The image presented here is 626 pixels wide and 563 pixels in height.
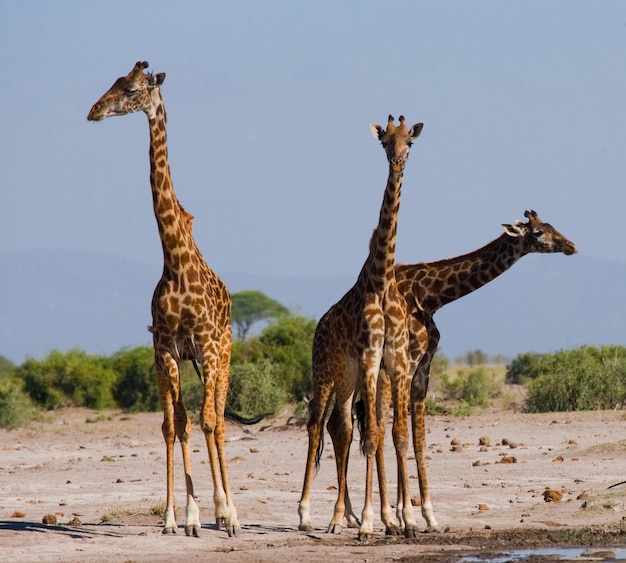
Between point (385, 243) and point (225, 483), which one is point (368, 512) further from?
point (385, 243)

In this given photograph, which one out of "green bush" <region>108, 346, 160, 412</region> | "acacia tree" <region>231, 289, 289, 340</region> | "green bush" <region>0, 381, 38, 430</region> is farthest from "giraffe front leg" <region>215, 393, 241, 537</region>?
"acacia tree" <region>231, 289, 289, 340</region>

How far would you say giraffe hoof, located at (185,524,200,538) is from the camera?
11.0 metres

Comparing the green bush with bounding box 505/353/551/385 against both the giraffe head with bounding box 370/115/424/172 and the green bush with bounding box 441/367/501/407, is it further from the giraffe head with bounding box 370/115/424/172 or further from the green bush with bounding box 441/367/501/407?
the giraffe head with bounding box 370/115/424/172

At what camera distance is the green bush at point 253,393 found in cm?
2252

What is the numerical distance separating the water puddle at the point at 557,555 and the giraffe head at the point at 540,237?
275 centimetres

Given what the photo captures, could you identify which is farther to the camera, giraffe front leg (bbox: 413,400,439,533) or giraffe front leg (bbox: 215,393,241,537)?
giraffe front leg (bbox: 413,400,439,533)

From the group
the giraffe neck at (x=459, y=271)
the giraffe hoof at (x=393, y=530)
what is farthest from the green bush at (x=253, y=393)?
the giraffe hoof at (x=393, y=530)

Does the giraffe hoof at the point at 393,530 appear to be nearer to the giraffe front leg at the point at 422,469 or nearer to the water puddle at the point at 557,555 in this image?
the giraffe front leg at the point at 422,469

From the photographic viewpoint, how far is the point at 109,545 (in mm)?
10484

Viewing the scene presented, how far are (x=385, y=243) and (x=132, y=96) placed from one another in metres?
2.41

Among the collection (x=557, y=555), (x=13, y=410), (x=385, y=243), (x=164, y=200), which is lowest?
(x=557, y=555)

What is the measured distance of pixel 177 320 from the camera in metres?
11.1

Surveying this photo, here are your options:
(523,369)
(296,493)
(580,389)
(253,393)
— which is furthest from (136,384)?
(296,493)

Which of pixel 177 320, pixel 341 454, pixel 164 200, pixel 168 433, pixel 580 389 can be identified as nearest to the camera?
pixel 177 320
